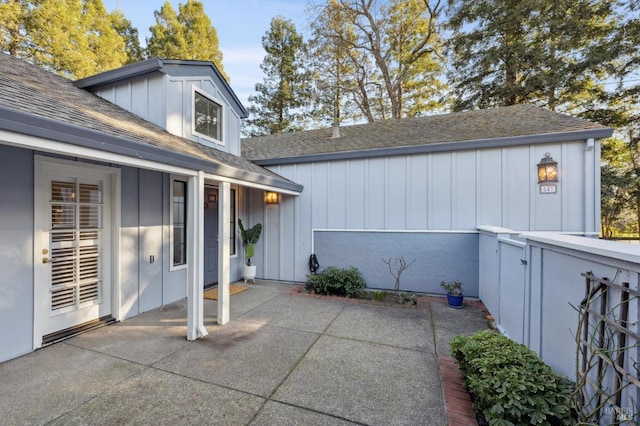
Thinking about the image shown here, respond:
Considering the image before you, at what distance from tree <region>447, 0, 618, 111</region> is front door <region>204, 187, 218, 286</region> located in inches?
506

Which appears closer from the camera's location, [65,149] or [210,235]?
[65,149]

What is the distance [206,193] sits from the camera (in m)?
6.03

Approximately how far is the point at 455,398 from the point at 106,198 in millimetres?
5124

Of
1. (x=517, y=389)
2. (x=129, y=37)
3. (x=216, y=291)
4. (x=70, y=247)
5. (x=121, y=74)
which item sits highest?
(x=129, y=37)

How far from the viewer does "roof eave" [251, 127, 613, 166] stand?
4.87 metres

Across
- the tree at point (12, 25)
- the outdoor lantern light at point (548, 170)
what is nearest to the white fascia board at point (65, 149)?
the outdoor lantern light at point (548, 170)

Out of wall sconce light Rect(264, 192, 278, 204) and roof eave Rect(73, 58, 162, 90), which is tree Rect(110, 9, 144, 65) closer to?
roof eave Rect(73, 58, 162, 90)

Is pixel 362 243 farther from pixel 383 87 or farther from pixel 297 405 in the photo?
pixel 383 87

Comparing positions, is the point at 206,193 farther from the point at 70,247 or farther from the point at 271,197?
the point at 70,247

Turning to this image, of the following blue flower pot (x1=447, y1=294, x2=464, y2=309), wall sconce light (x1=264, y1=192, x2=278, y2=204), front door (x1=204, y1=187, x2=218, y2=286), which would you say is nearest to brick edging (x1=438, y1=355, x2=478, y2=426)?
blue flower pot (x1=447, y1=294, x2=464, y2=309)

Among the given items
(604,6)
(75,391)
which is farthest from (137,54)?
(604,6)

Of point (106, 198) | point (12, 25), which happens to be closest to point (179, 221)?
point (106, 198)

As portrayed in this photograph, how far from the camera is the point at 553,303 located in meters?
2.30

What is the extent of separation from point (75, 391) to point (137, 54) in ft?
59.1
